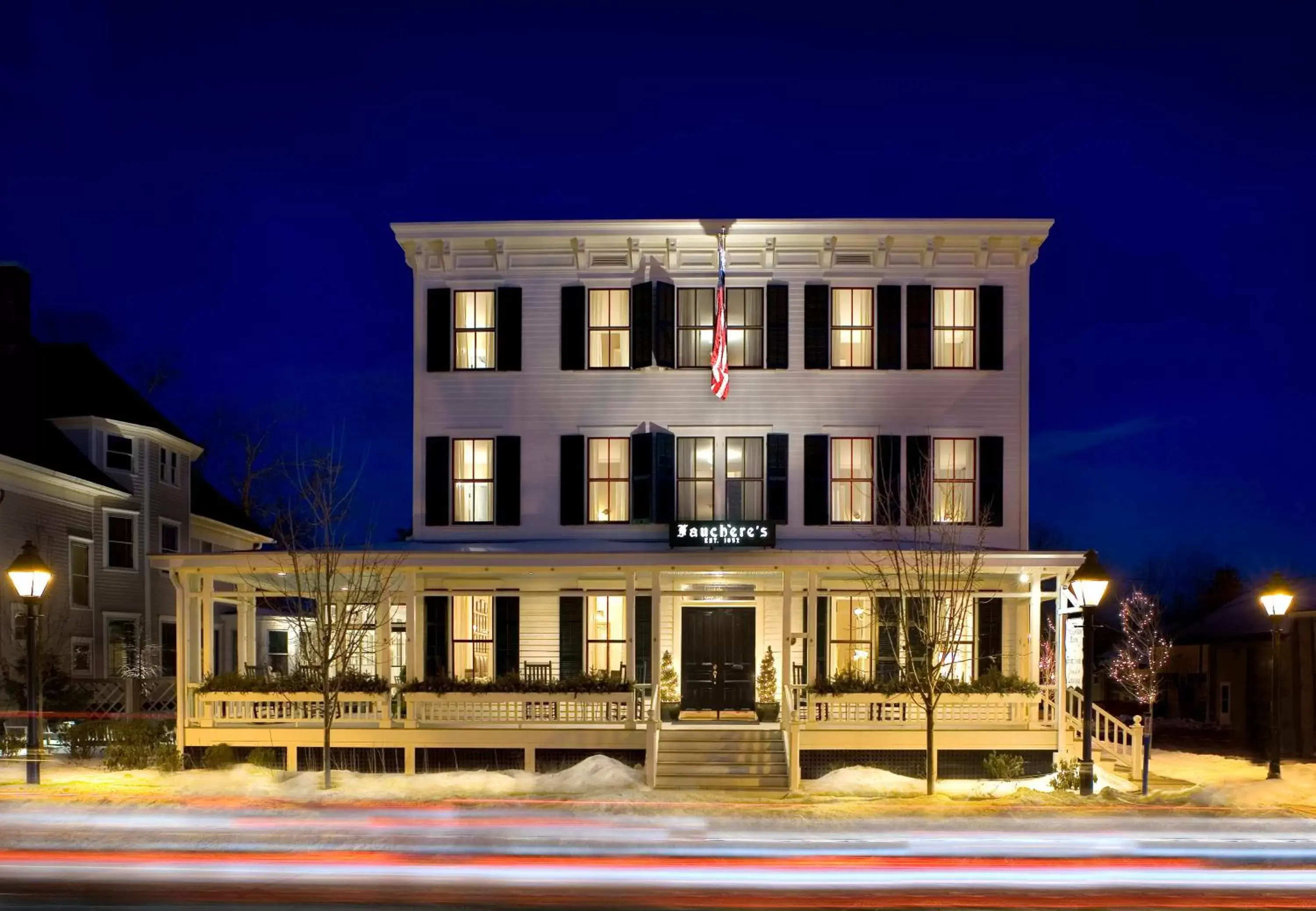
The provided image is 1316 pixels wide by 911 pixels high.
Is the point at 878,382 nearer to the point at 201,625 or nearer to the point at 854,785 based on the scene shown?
the point at 854,785

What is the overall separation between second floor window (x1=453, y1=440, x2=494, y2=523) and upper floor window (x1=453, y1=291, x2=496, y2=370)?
62.7 inches

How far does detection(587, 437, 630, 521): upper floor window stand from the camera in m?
23.6

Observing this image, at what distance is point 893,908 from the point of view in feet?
35.1

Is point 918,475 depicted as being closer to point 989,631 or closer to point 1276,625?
point 989,631

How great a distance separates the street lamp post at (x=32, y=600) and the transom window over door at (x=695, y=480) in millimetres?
11257

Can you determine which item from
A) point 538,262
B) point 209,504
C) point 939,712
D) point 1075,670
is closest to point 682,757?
point 939,712

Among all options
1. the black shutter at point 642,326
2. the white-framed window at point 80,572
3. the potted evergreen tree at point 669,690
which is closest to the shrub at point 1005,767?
the potted evergreen tree at point 669,690

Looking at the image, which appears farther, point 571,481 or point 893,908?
point 571,481

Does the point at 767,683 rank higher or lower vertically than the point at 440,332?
lower

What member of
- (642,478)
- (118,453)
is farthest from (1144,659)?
(118,453)

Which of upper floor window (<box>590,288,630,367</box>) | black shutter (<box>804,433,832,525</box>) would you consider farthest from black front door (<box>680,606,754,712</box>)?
upper floor window (<box>590,288,630,367</box>)

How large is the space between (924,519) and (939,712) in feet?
13.6

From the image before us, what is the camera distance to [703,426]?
23625 millimetres

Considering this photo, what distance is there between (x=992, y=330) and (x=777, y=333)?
426cm
